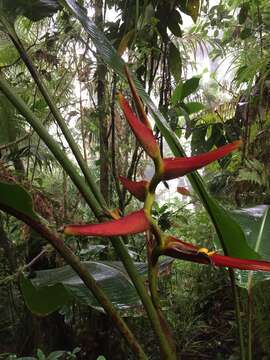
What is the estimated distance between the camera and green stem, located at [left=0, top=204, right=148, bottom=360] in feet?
1.34

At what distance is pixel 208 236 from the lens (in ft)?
6.32

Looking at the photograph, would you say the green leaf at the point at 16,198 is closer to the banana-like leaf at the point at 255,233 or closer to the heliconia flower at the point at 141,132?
the heliconia flower at the point at 141,132

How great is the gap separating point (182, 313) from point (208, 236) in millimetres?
434

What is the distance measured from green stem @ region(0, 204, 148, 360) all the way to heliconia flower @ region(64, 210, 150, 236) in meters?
0.14

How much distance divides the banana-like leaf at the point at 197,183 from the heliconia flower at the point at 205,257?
13 cm

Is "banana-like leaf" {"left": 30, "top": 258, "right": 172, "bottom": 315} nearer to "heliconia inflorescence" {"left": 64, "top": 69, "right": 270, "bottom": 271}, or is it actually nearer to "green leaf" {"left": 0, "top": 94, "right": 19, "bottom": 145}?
"heliconia inflorescence" {"left": 64, "top": 69, "right": 270, "bottom": 271}

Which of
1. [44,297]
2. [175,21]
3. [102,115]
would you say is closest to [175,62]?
[175,21]

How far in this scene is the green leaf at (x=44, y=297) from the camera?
575mm

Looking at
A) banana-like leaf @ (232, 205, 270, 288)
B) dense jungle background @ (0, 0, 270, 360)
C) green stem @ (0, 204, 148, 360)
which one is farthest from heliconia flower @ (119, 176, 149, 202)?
dense jungle background @ (0, 0, 270, 360)

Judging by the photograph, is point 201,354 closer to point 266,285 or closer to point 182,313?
point 182,313

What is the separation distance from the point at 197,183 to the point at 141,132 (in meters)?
0.17

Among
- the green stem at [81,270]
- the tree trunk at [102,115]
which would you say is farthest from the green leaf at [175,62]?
the green stem at [81,270]

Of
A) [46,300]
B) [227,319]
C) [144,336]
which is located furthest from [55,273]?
[227,319]

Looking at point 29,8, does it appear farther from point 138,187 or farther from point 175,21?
point 175,21
